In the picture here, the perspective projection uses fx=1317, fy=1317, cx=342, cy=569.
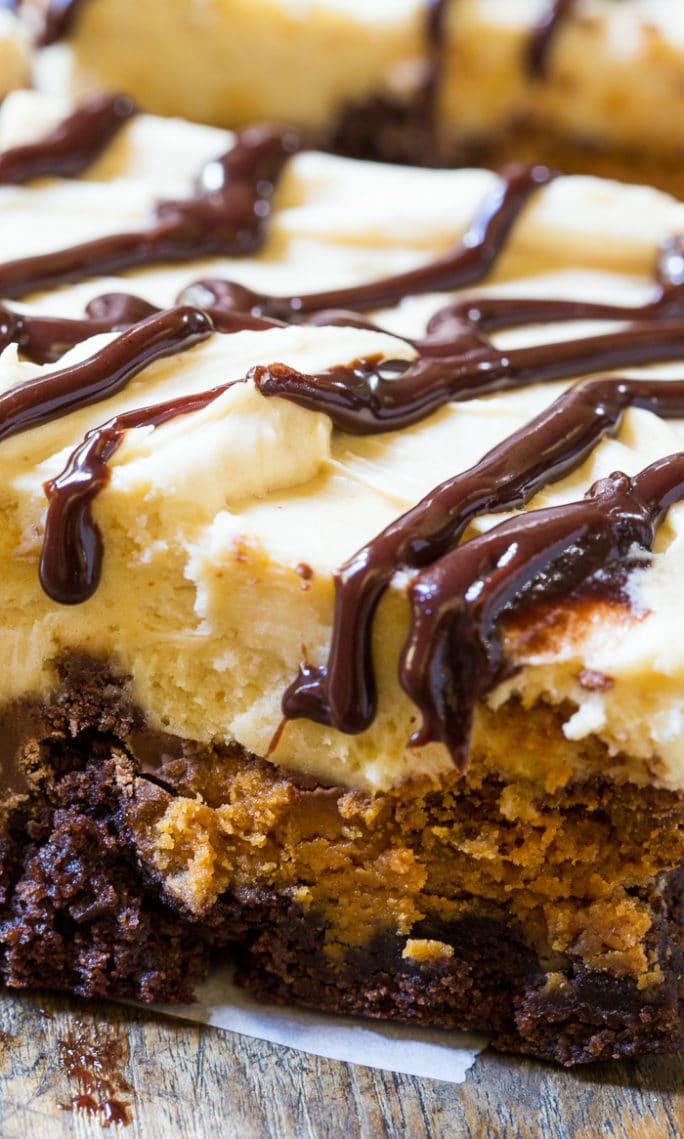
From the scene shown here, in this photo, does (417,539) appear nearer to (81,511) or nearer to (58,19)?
(81,511)

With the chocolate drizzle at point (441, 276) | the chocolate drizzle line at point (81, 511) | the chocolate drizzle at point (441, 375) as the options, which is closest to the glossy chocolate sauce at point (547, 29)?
the chocolate drizzle at point (441, 276)

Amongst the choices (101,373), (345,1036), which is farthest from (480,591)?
(345,1036)

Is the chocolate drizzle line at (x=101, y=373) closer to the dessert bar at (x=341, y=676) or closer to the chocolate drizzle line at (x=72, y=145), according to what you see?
the dessert bar at (x=341, y=676)

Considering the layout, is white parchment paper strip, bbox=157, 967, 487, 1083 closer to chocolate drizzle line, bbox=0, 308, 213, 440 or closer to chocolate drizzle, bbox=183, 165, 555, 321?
chocolate drizzle line, bbox=0, 308, 213, 440

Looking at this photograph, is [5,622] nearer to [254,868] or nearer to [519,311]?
[254,868]

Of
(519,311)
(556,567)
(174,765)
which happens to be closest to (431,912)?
(174,765)

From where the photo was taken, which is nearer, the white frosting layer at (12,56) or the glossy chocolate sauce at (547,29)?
the white frosting layer at (12,56)

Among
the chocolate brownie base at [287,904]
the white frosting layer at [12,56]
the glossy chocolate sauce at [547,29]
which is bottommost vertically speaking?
the chocolate brownie base at [287,904]

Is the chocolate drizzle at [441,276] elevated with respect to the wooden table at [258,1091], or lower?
elevated
